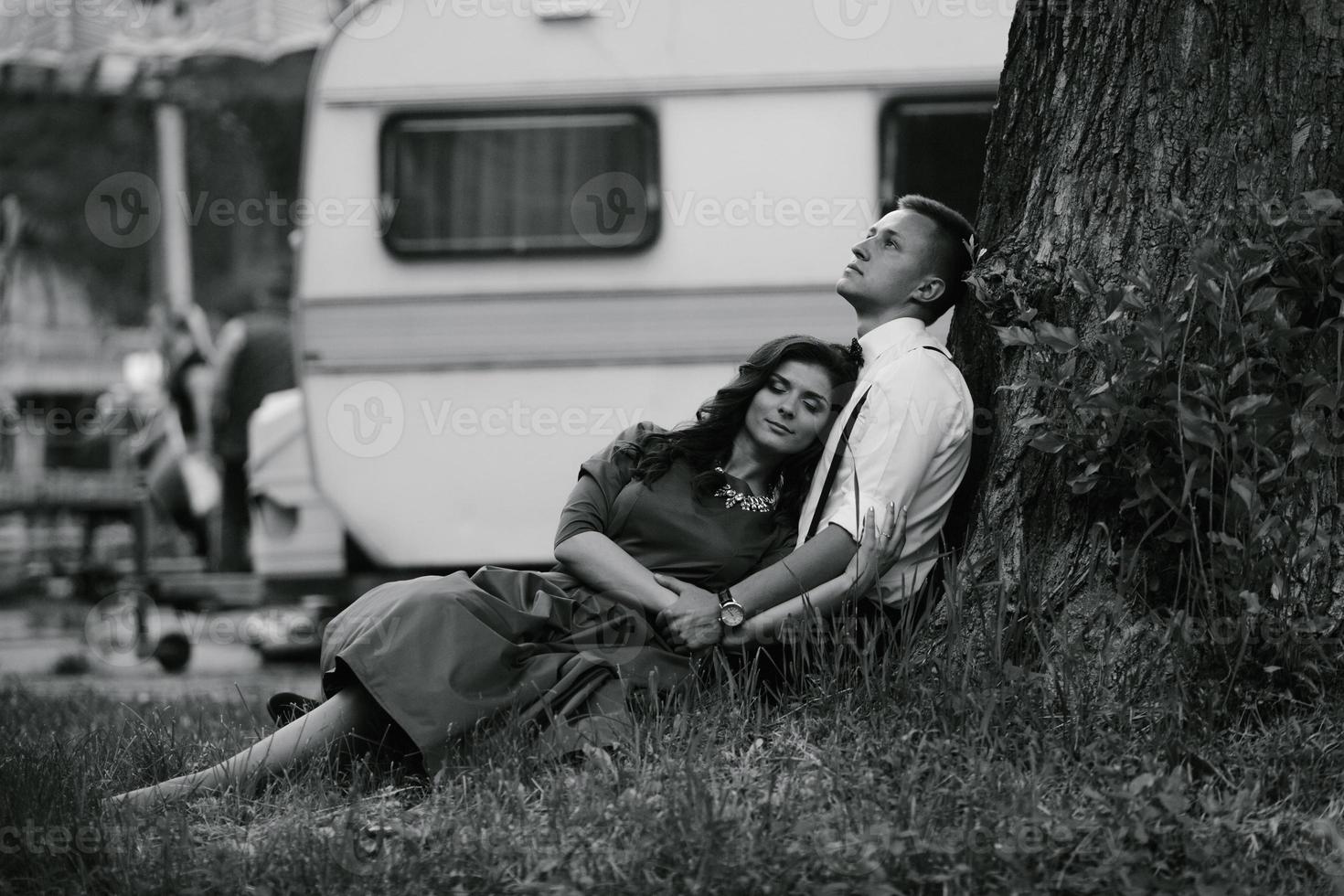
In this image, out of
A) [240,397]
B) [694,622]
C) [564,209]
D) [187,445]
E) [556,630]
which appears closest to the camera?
[694,622]

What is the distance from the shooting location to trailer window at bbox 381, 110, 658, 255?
6.63 meters

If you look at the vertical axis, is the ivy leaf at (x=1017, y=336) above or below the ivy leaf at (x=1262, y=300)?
below

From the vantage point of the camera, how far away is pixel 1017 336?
323cm

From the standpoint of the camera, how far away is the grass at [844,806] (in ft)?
8.61

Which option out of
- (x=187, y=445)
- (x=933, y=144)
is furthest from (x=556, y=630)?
(x=187, y=445)

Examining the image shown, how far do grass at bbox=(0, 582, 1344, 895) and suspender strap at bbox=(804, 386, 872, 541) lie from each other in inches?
16.5

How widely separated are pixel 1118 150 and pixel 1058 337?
52cm

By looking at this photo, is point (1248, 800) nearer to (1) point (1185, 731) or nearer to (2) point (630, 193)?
(1) point (1185, 731)

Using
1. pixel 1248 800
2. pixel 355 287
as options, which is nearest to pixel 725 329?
pixel 355 287

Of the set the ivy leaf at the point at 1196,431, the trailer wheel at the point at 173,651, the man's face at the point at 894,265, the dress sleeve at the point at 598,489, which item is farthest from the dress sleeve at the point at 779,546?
the trailer wheel at the point at 173,651

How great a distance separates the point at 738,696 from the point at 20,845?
1513 millimetres

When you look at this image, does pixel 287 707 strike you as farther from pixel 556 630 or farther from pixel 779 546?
pixel 779 546

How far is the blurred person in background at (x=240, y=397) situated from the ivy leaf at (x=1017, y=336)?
20.6 feet

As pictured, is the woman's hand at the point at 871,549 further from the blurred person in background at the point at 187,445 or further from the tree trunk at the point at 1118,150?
the blurred person in background at the point at 187,445
